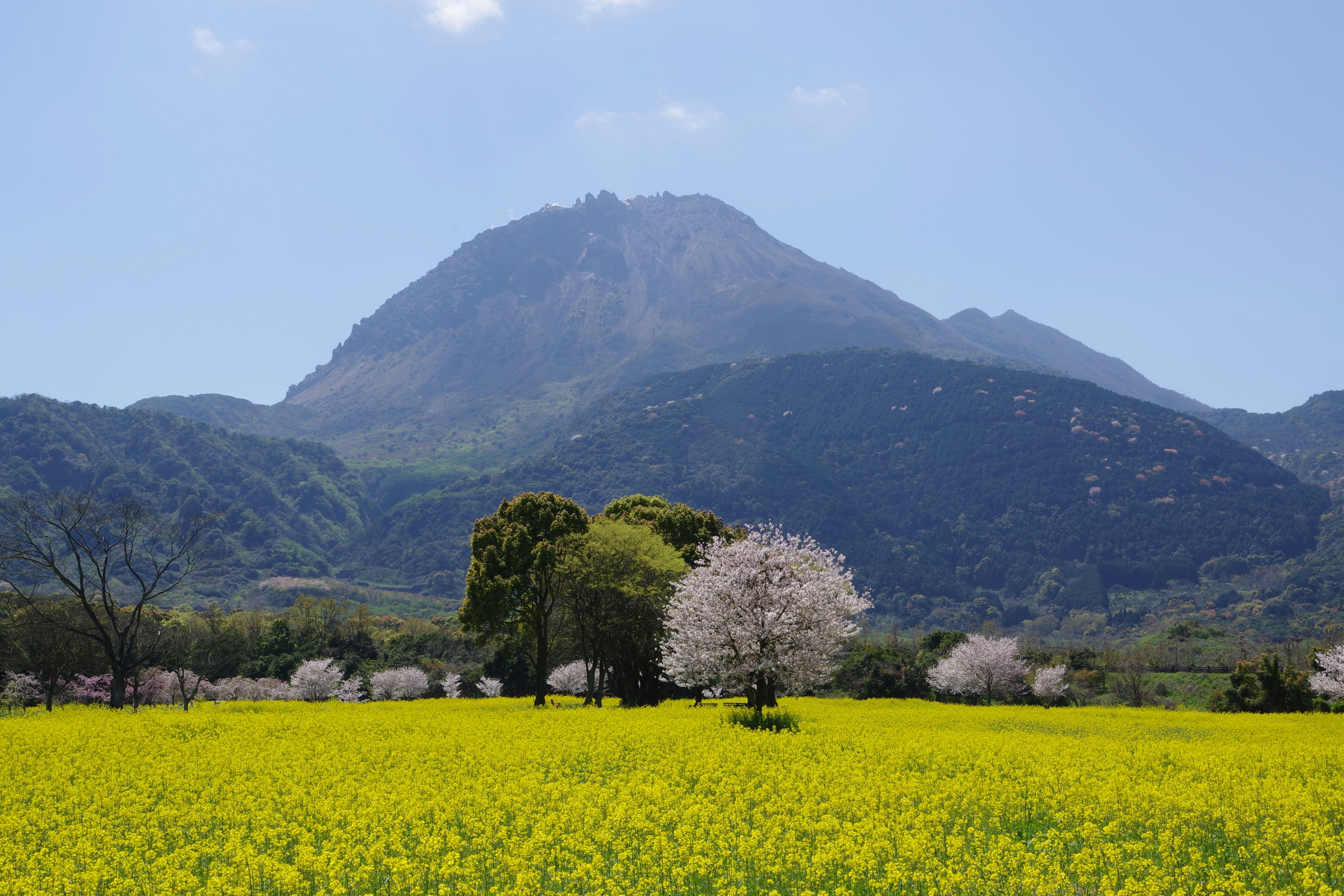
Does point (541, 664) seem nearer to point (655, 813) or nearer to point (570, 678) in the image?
point (655, 813)

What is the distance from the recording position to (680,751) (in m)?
21.8

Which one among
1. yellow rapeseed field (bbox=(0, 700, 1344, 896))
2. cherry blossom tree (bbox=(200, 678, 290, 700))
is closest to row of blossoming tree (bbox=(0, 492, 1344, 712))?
cherry blossom tree (bbox=(200, 678, 290, 700))

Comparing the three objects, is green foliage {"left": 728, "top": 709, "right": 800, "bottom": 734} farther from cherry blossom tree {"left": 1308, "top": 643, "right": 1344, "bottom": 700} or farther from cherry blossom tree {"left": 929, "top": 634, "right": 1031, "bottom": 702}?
cherry blossom tree {"left": 929, "top": 634, "right": 1031, "bottom": 702}

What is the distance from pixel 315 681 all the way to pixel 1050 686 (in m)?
67.8

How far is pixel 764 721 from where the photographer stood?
2944cm

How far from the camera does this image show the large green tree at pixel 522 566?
4459 centimetres

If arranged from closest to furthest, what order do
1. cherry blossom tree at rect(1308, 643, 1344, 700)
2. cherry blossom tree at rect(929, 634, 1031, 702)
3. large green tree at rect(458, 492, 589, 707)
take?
large green tree at rect(458, 492, 589, 707) < cherry blossom tree at rect(1308, 643, 1344, 700) < cherry blossom tree at rect(929, 634, 1031, 702)

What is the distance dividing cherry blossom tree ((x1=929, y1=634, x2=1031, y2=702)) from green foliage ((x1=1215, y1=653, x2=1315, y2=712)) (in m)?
15.4

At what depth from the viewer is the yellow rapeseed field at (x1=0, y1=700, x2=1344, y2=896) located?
36.7 feet

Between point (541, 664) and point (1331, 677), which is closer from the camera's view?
point (541, 664)

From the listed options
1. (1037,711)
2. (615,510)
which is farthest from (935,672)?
(615,510)

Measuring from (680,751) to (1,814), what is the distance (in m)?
14.7

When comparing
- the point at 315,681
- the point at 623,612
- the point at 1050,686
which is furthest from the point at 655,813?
the point at 315,681

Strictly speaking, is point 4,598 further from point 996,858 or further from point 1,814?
point 996,858
